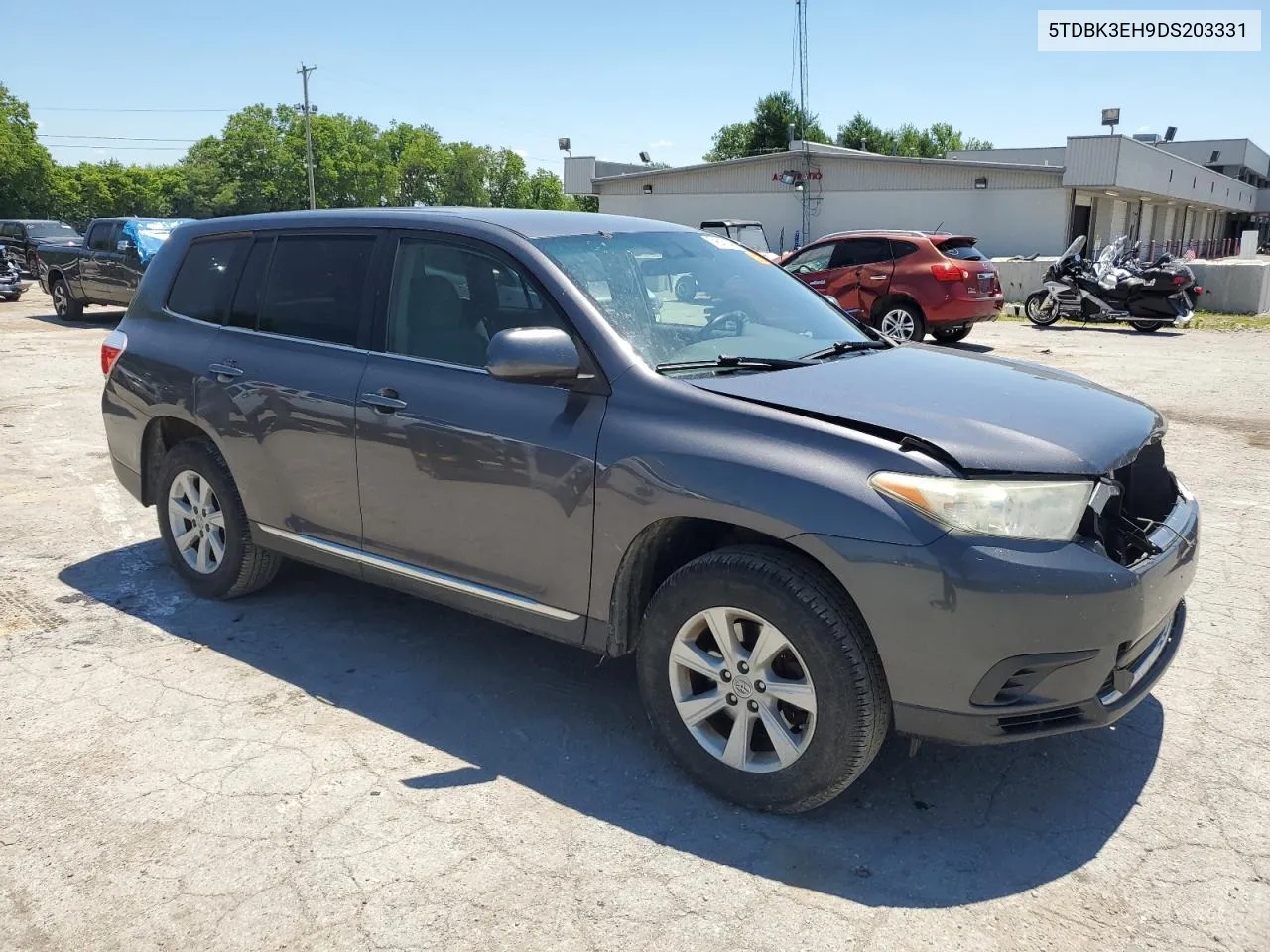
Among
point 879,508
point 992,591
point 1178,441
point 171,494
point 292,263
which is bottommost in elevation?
point 1178,441

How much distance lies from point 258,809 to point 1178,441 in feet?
27.1

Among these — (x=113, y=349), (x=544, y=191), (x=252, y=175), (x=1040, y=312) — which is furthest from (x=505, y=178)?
(x=113, y=349)

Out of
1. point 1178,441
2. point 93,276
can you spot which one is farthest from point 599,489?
point 93,276

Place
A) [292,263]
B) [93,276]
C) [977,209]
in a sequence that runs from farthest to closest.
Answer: [977,209] < [93,276] < [292,263]

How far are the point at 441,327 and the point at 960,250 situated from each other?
42.8 ft

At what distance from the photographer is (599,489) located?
338 centimetres

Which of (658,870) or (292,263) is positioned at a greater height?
(292,263)

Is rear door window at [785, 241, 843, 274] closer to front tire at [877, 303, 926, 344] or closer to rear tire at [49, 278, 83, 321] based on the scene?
front tire at [877, 303, 926, 344]

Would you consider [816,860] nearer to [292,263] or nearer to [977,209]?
[292,263]

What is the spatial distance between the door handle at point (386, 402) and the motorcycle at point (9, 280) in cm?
2336

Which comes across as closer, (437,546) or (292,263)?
(437,546)

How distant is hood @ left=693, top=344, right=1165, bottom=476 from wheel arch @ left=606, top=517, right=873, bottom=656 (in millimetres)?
450

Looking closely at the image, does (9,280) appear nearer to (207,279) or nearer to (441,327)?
(207,279)

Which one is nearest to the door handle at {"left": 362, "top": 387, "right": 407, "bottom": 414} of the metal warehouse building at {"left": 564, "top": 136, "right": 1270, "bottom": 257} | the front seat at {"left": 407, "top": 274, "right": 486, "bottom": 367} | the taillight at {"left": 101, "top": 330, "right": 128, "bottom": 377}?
the front seat at {"left": 407, "top": 274, "right": 486, "bottom": 367}
